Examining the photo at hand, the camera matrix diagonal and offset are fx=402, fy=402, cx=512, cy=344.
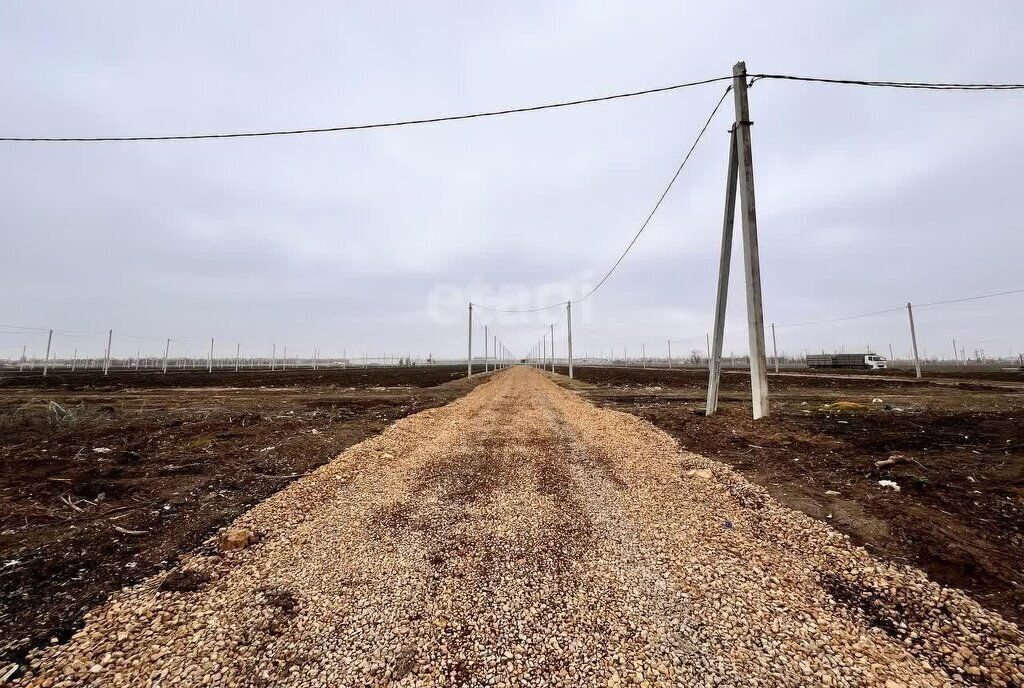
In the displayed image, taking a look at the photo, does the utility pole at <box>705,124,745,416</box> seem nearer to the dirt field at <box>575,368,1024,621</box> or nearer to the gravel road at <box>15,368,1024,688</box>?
the dirt field at <box>575,368,1024,621</box>

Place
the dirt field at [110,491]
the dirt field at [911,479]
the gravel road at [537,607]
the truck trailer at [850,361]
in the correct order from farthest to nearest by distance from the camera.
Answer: the truck trailer at [850,361]
the dirt field at [911,479]
the dirt field at [110,491]
the gravel road at [537,607]

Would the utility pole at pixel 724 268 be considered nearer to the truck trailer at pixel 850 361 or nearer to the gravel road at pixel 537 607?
the gravel road at pixel 537 607

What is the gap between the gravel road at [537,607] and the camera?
2.69m

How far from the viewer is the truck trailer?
6812 cm

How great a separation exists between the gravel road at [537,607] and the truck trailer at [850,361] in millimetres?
81180

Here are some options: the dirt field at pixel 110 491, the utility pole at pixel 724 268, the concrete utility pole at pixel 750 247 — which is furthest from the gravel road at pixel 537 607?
the utility pole at pixel 724 268

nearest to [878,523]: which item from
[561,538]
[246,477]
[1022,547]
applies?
[1022,547]

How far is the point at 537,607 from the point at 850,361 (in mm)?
95060

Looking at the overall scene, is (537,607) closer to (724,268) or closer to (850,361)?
(724,268)

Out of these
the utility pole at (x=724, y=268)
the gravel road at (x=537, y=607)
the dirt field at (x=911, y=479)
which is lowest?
the gravel road at (x=537, y=607)

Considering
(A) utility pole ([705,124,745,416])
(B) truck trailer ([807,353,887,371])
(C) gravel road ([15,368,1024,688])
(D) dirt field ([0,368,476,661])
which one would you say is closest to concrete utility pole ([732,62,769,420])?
(A) utility pole ([705,124,745,416])

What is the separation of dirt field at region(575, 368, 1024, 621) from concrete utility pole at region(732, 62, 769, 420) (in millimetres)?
1115

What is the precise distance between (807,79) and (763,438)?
9116 millimetres

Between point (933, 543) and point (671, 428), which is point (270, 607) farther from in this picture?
point (671, 428)
